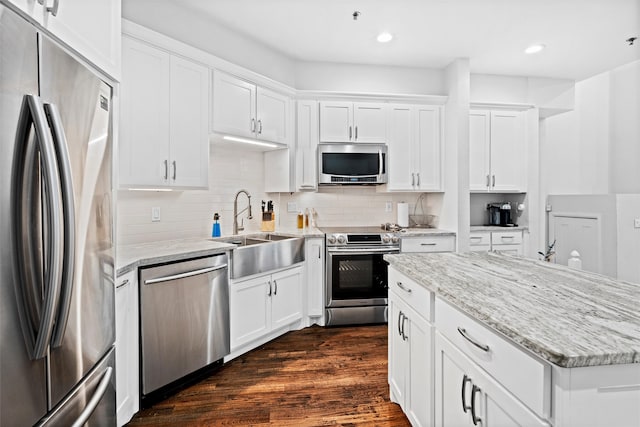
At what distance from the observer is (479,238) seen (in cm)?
391

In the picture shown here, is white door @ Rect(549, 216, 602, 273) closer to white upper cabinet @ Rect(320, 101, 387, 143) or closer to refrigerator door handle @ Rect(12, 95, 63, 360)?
white upper cabinet @ Rect(320, 101, 387, 143)

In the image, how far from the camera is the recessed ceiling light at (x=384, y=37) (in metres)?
3.19

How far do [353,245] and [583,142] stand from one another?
12.3 feet

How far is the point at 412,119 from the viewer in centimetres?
387

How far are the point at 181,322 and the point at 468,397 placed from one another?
1.74 meters

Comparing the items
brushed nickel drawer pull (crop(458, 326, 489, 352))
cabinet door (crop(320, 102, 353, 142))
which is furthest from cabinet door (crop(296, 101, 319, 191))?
brushed nickel drawer pull (crop(458, 326, 489, 352))

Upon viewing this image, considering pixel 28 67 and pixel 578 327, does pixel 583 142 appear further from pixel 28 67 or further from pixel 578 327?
pixel 28 67

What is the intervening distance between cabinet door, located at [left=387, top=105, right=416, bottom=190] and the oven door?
82 centimetres

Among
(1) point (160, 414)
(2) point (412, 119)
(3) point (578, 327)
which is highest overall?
(2) point (412, 119)

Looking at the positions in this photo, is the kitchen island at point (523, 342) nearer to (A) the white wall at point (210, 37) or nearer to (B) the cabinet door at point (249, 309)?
(B) the cabinet door at point (249, 309)

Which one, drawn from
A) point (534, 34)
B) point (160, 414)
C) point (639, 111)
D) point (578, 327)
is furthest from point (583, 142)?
point (160, 414)

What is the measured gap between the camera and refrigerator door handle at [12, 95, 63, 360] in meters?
0.85

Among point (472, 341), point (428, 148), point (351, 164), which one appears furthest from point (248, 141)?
point (472, 341)

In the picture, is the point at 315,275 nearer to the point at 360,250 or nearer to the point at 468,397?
the point at 360,250
